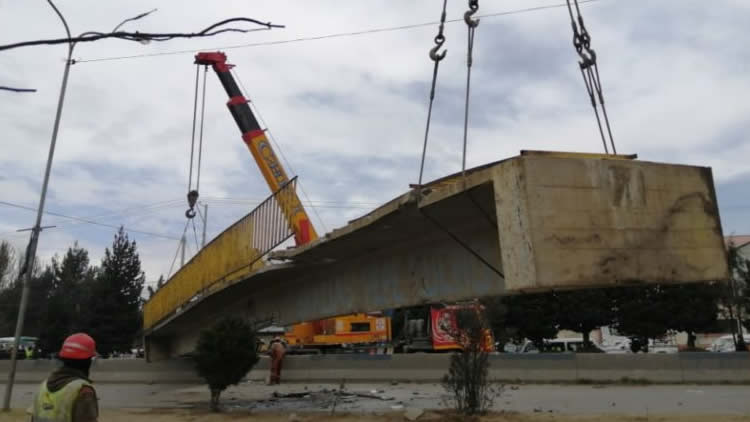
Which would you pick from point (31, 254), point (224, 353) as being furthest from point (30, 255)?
point (224, 353)

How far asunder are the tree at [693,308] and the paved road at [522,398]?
17.7 m

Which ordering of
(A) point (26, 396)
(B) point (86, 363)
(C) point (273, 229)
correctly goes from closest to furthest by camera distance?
(B) point (86, 363), (C) point (273, 229), (A) point (26, 396)

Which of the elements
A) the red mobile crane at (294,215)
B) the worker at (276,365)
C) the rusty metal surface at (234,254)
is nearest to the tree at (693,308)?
the red mobile crane at (294,215)

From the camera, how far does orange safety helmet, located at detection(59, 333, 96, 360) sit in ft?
12.3

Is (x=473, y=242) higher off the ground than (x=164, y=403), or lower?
higher

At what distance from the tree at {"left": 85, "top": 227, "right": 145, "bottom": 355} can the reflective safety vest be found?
119ft

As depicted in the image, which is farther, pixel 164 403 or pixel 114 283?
pixel 114 283

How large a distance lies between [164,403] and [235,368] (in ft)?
11.1

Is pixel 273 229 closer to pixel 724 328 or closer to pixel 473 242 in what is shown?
pixel 473 242

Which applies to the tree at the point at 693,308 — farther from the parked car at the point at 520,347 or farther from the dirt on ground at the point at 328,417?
the dirt on ground at the point at 328,417

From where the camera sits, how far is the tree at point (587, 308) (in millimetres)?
35719

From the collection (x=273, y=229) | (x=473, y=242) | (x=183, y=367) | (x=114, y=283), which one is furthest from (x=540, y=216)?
(x=114, y=283)

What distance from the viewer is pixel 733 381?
1798 cm

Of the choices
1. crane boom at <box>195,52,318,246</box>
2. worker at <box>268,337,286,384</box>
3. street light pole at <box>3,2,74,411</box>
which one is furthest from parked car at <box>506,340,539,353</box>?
street light pole at <box>3,2,74,411</box>
